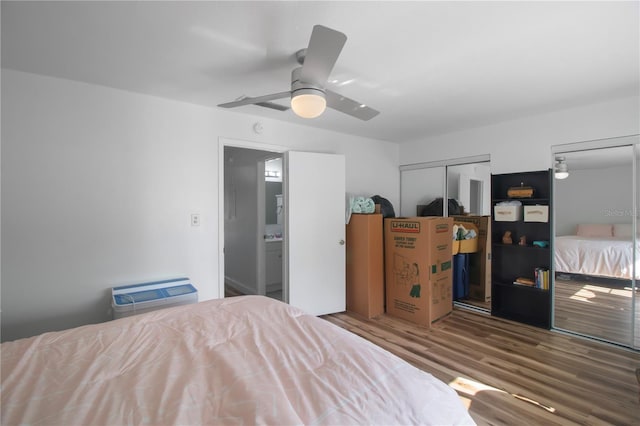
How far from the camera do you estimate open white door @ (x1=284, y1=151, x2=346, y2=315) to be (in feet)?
10.8

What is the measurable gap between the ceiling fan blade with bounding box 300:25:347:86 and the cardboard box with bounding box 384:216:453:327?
2.25 meters

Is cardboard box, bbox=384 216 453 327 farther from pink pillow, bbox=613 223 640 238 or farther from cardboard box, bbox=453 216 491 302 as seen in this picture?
pink pillow, bbox=613 223 640 238

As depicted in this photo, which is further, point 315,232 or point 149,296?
point 315,232

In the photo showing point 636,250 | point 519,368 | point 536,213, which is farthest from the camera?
point 536,213

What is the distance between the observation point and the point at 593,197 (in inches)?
115

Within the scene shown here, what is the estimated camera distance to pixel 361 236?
3592 millimetres

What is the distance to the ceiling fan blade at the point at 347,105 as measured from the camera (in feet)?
5.85

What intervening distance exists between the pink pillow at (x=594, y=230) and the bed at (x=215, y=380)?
9.86 feet

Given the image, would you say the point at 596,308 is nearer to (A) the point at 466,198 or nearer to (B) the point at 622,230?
(B) the point at 622,230

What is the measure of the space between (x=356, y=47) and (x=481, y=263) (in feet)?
11.6

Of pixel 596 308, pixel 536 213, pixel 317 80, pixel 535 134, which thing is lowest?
pixel 596 308

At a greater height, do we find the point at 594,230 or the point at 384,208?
the point at 384,208

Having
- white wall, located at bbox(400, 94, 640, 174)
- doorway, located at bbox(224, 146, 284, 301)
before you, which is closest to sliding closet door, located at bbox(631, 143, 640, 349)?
white wall, located at bbox(400, 94, 640, 174)

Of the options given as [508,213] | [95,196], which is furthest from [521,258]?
[95,196]
